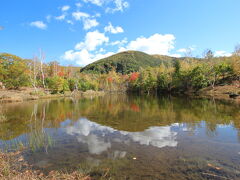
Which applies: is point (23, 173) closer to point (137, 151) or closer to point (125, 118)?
point (137, 151)

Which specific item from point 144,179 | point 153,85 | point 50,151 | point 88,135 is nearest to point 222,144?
point 144,179

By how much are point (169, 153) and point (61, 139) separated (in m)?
6.32

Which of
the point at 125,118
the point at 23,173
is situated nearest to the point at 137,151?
the point at 23,173

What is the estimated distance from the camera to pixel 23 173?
16.3 feet

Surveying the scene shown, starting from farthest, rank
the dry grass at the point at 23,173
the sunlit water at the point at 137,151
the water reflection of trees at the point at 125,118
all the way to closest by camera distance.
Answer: the water reflection of trees at the point at 125,118, the sunlit water at the point at 137,151, the dry grass at the point at 23,173

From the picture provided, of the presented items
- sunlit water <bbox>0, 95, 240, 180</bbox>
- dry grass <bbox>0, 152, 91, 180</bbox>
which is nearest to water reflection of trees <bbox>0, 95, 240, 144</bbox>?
sunlit water <bbox>0, 95, 240, 180</bbox>

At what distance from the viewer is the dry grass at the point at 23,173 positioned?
4.45 meters

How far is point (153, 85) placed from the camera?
237 feet

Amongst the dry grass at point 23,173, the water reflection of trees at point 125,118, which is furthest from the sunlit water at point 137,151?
the water reflection of trees at point 125,118

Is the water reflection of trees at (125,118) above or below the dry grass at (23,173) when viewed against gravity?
below

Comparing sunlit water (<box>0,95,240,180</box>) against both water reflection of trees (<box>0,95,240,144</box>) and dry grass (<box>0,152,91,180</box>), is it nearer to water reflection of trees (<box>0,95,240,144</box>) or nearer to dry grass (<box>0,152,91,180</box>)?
dry grass (<box>0,152,91,180</box>)

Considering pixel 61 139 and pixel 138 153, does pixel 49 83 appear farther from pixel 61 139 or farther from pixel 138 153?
pixel 138 153

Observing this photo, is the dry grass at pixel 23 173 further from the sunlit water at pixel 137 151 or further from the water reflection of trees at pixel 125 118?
the water reflection of trees at pixel 125 118

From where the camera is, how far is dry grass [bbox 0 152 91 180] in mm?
4452
